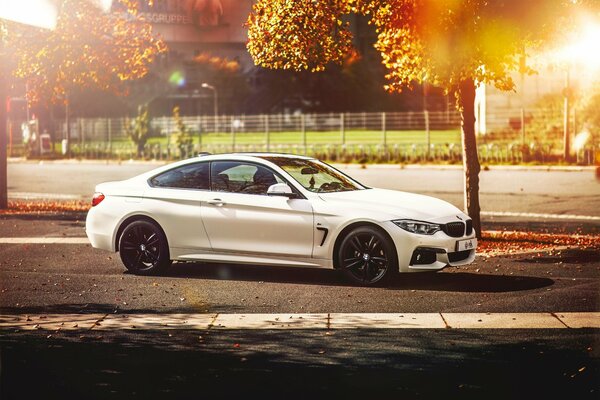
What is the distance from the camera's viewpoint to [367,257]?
11.5 m

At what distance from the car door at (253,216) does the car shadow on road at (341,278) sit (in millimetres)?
464

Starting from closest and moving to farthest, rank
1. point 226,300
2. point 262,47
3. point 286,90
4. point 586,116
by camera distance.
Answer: point 226,300, point 262,47, point 586,116, point 286,90

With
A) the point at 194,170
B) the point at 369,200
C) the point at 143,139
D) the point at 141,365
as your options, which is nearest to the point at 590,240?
the point at 369,200

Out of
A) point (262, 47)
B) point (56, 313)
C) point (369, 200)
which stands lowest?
point (56, 313)

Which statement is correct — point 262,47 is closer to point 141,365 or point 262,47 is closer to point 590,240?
point 590,240

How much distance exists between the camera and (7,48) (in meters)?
20.9

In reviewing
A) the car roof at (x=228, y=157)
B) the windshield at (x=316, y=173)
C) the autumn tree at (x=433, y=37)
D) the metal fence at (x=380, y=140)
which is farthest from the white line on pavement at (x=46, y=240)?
Answer: the metal fence at (x=380, y=140)

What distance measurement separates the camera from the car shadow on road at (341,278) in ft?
37.7

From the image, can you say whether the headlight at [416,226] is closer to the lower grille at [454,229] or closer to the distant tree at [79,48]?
the lower grille at [454,229]

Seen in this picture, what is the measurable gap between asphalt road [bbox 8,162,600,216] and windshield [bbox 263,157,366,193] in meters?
8.87

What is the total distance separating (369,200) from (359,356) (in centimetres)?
391

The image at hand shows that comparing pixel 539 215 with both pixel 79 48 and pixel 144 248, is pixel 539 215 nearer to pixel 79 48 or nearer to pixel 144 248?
pixel 79 48

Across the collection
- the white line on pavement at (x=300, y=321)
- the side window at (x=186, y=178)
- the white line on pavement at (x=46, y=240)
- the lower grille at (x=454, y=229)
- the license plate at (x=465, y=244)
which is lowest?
the white line on pavement at (x=300, y=321)

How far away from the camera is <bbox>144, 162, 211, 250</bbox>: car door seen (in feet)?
40.5
